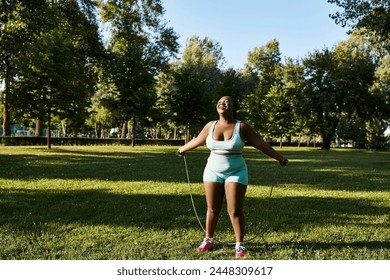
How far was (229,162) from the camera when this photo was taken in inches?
214

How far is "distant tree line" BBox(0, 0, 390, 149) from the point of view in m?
30.2

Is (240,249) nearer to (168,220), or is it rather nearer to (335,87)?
(168,220)

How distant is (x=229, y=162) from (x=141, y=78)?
33.5m

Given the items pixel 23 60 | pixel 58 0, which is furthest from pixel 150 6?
pixel 23 60

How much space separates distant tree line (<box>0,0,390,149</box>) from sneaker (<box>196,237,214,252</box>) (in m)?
22.1

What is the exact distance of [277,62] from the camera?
284 feet

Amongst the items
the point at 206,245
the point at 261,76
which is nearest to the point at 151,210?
the point at 206,245

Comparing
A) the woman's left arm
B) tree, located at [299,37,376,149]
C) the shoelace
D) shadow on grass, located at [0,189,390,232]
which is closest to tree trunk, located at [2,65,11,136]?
shadow on grass, located at [0,189,390,232]

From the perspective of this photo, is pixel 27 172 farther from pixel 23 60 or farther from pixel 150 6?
pixel 150 6

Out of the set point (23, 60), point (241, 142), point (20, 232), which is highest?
point (23, 60)

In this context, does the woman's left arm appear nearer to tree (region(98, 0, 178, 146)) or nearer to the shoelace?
the shoelace

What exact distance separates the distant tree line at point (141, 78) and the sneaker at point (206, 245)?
22054 mm

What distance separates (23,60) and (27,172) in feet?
61.6

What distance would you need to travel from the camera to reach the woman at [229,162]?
544cm
